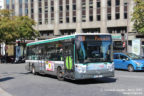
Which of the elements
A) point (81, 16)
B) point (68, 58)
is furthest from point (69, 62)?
point (81, 16)

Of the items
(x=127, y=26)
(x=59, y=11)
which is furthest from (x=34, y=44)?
(x=59, y=11)

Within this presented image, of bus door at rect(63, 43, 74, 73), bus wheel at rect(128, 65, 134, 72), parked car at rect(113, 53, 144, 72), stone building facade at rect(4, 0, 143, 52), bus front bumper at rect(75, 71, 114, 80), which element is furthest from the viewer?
stone building facade at rect(4, 0, 143, 52)

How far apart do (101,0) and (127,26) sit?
7.82 meters

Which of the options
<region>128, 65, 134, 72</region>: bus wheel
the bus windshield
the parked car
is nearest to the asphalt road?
the bus windshield

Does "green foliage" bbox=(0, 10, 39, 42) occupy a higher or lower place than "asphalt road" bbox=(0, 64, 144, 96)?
higher

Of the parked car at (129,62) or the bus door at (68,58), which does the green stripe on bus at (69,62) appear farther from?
the parked car at (129,62)

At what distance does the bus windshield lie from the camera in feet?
40.0

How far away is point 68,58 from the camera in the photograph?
13.0m

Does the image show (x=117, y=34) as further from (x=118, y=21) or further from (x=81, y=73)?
(x=81, y=73)

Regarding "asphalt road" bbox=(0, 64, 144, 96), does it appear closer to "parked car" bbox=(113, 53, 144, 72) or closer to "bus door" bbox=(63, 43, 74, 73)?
"bus door" bbox=(63, 43, 74, 73)

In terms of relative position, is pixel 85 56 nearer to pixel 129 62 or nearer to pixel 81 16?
pixel 129 62

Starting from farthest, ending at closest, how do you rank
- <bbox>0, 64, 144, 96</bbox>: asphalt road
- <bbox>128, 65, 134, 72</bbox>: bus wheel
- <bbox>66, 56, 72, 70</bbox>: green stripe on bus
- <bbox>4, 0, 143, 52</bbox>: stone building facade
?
1. <bbox>4, 0, 143, 52</bbox>: stone building facade
2. <bbox>128, 65, 134, 72</bbox>: bus wheel
3. <bbox>66, 56, 72, 70</bbox>: green stripe on bus
4. <bbox>0, 64, 144, 96</bbox>: asphalt road

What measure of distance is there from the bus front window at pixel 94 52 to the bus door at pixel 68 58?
551 millimetres

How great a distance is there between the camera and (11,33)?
39.0m
